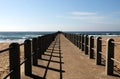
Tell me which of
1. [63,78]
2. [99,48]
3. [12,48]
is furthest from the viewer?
[99,48]

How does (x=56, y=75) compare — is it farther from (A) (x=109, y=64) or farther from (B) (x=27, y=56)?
(A) (x=109, y=64)

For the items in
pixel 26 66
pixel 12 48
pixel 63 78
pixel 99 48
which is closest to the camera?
pixel 12 48

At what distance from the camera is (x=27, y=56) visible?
8.14 metres

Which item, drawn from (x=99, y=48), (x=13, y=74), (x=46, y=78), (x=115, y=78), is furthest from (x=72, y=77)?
(x=99, y=48)

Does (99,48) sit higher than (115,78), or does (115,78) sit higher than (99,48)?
(99,48)

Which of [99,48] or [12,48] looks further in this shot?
[99,48]

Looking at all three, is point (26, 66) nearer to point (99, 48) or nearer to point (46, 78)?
point (46, 78)

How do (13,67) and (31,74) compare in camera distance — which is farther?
(31,74)

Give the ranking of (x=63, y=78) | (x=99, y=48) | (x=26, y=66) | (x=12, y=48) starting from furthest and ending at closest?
(x=99, y=48)
(x=26, y=66)
(x=63, y=78)
(x=12, y=48)

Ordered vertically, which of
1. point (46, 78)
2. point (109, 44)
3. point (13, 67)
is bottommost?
point (46, 78)

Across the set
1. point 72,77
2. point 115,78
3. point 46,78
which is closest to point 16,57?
point 46,78

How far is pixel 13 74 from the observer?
6.24 metres

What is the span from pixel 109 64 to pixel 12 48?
3.77m

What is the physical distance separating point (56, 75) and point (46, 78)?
1.67 feet
